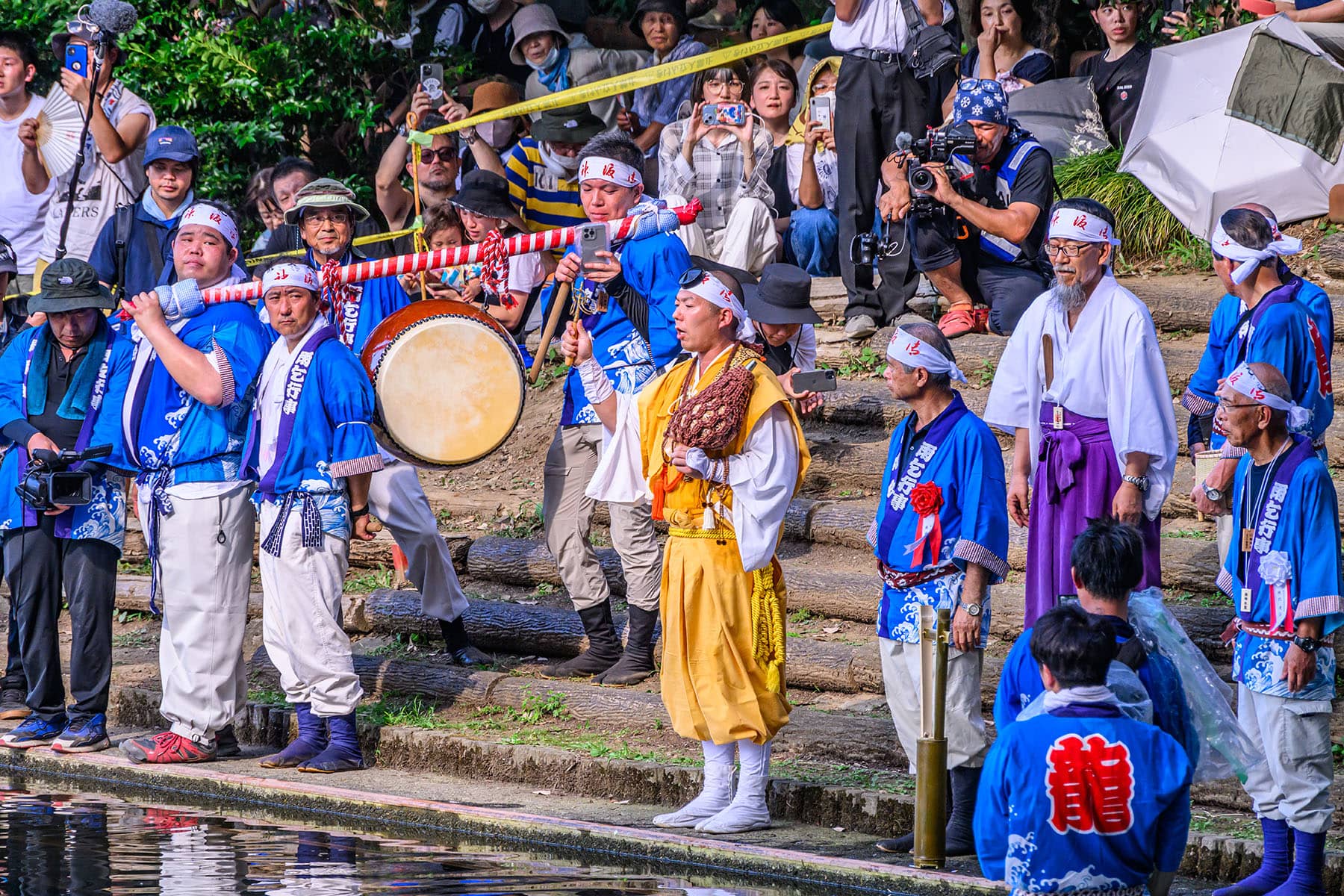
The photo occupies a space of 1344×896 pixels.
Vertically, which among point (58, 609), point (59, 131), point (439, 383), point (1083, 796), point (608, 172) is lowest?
point (1083, 796)

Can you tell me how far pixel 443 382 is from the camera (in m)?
7.55

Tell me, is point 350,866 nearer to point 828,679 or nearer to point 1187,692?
point 828,679

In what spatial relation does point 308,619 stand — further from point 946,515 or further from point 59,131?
point 59,131

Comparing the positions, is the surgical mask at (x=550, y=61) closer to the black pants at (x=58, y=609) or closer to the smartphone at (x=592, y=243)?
the smartphone at (x=592, y=243)

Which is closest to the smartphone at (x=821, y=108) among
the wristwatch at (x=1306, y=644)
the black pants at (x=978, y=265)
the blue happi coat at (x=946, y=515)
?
the black pants at (x=978, y=265)

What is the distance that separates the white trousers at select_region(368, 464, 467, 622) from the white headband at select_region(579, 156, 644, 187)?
1638 millimetres

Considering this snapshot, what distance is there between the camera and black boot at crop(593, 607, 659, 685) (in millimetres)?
7734

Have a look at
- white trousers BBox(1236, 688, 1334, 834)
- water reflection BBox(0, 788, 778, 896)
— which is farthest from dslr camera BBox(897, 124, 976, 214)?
water reflection BBox(0, 788, 778, 896)

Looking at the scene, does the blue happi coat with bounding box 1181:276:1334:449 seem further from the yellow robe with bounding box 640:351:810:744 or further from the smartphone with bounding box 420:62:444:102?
the smartphone with bounding box 420:62:444:102

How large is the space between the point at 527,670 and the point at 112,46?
16.4 feet

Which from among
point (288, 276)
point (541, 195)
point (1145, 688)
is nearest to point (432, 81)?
point (541, 195)

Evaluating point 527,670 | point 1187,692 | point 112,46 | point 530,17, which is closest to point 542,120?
point 530,17

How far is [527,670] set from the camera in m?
8.11

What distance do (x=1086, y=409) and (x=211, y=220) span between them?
399 centimetres
